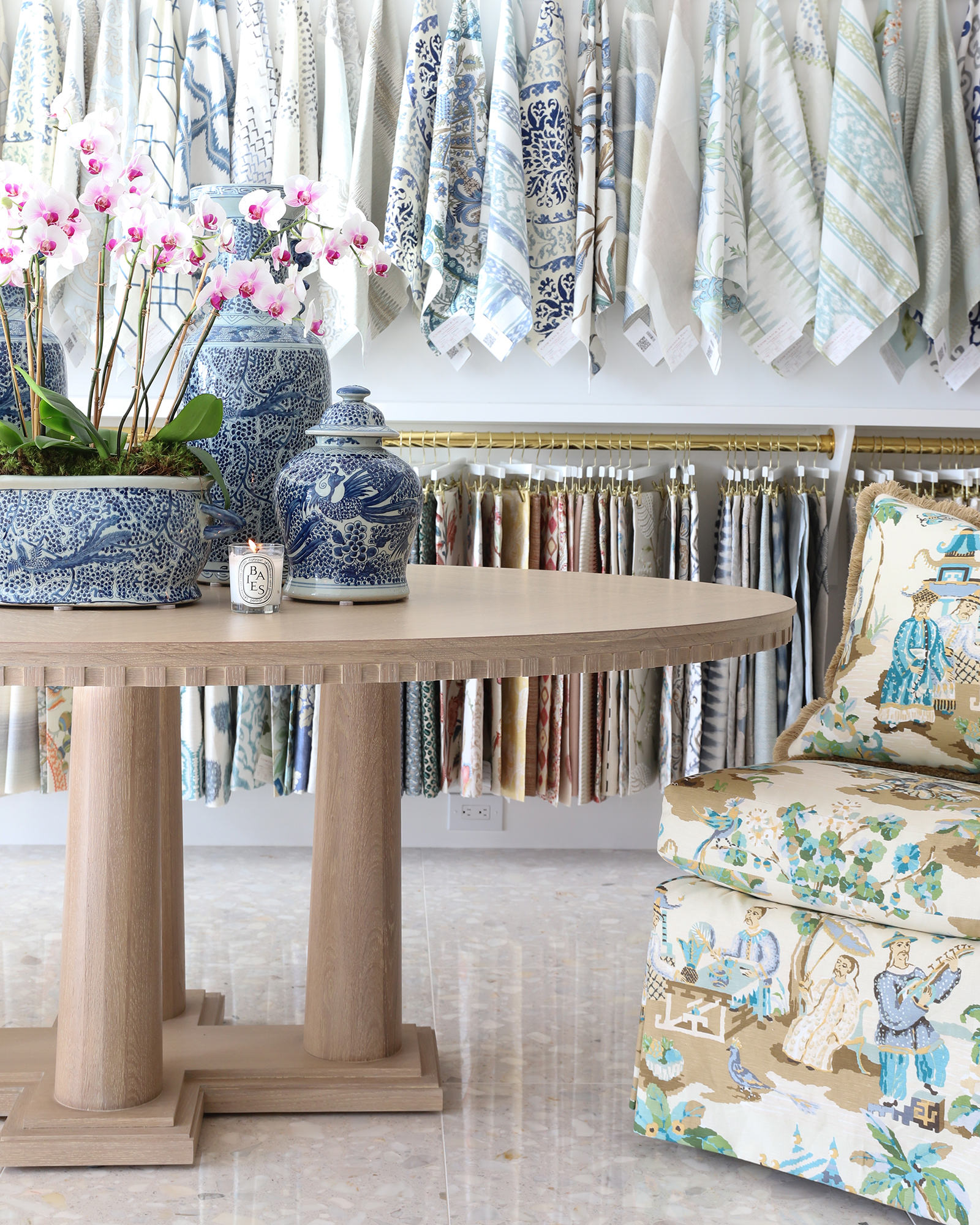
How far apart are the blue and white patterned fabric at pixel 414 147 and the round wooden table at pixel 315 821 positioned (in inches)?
34.4

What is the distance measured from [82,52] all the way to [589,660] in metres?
2.11

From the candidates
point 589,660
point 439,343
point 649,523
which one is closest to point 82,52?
point 439,343

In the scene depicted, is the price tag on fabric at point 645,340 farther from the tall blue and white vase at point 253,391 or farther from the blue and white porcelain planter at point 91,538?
the blue and white porcelain planter at point 91,538

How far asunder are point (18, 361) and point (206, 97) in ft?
4.30

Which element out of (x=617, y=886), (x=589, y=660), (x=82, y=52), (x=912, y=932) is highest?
(x=82, y=52)

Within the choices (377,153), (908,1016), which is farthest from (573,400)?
(908,1016)

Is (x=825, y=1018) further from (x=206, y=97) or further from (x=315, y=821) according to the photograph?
(x=206, y=97)

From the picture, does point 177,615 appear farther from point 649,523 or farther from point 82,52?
point 82,52

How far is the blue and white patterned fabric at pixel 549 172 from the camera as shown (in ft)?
8.43

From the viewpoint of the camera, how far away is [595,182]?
2566 mm

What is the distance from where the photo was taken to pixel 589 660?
1118mm

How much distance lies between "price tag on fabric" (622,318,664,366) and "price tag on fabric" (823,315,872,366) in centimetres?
36

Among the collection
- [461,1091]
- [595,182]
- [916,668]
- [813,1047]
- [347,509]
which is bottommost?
[461,1091]

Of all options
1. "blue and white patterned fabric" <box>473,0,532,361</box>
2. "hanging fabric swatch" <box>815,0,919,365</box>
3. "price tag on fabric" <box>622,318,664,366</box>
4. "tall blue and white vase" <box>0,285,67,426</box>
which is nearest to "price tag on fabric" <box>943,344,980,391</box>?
"hanging fabric swatch" <box>815,0,919,365</box>
